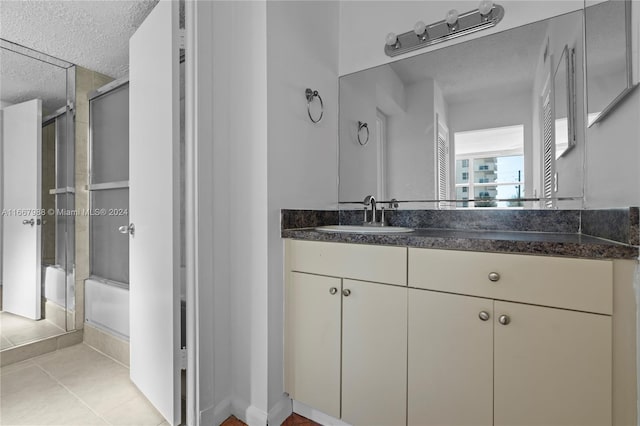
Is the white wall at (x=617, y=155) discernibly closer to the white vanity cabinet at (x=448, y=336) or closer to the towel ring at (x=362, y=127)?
the white vanity cabinet at (x=448, y=336)

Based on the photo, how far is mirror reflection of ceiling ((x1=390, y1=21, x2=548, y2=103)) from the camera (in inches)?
57.7

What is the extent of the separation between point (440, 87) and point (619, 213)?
1.04m

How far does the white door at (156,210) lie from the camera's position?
138 centimetres

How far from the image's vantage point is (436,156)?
1692 mm

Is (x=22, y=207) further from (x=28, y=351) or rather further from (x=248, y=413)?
(x=248, y=413)

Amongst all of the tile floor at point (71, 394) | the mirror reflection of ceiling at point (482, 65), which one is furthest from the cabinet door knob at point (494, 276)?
the tile floor at point (71, 394)

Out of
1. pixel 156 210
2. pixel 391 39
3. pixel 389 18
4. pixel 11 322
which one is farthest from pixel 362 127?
pixel 11 322

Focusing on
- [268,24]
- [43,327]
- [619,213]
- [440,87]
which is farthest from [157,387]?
[440,87]

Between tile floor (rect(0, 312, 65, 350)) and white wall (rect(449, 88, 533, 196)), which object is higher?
white wall (rect(449, 88, 533, 196))

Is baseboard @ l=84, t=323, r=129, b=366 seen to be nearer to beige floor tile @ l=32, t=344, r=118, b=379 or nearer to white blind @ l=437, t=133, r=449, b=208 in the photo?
beige floor tile @ l=32, t=344, r=118, b=379

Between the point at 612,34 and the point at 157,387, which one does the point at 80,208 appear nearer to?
the point at 157,387

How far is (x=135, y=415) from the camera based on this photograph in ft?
5.00

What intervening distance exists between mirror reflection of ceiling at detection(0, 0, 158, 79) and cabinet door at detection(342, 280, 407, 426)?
6.34 feet

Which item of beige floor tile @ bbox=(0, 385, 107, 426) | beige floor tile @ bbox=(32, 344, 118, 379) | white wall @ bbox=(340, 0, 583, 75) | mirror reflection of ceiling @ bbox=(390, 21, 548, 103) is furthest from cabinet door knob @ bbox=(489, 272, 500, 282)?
beige floor tile @ bbox=(32, 344, 118, 379)
